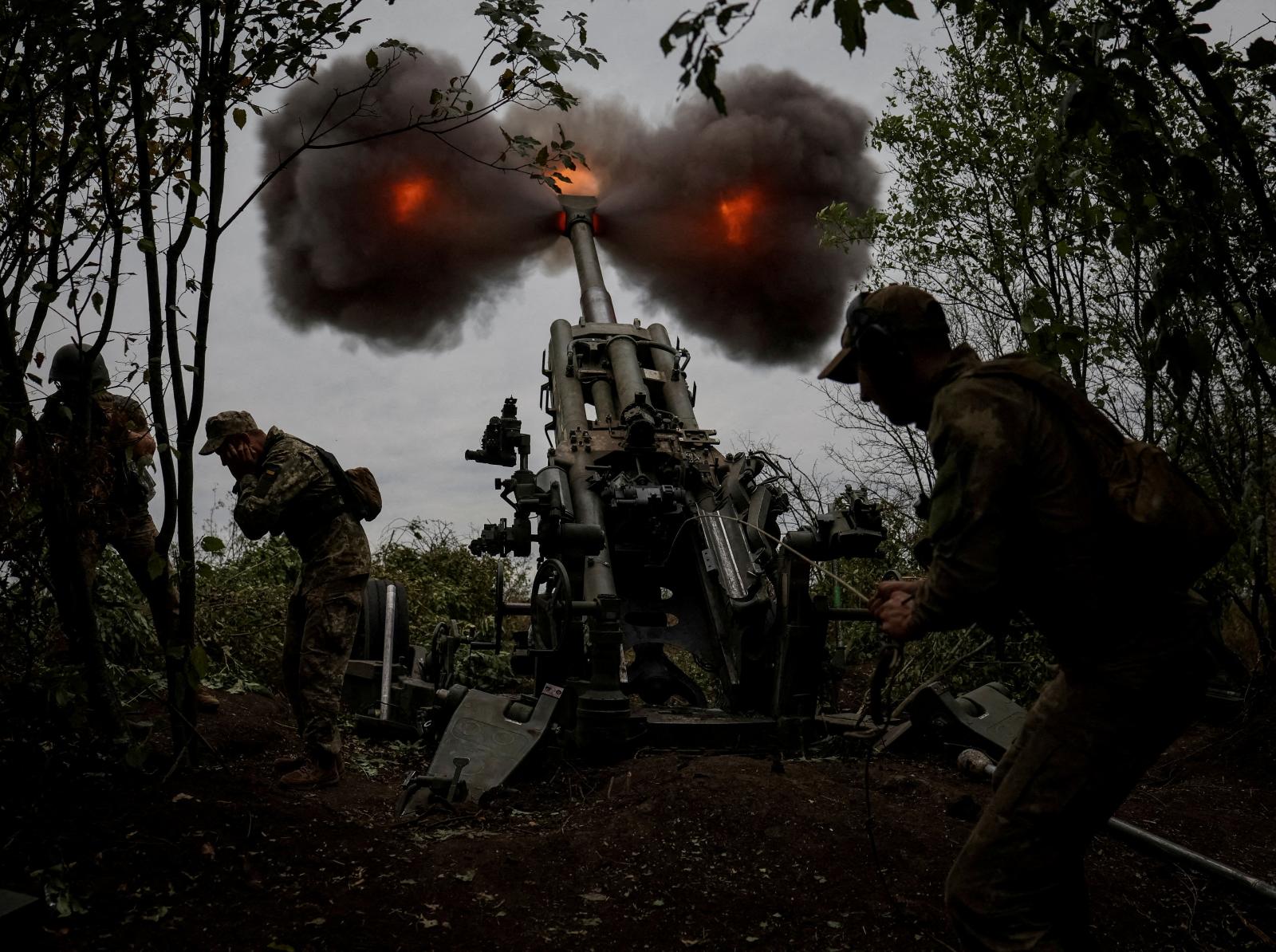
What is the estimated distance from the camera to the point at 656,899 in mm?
3986

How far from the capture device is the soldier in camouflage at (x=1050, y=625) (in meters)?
2.34

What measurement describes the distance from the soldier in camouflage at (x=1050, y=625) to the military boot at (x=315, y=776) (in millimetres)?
4162

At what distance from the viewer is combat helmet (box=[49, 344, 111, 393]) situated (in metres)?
4.19

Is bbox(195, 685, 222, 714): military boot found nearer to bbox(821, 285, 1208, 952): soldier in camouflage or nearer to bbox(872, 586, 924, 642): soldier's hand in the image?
bbox(872, 586, 924, 642): soldier's hand

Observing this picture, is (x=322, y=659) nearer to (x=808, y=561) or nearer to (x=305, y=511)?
(x=305, y=511)

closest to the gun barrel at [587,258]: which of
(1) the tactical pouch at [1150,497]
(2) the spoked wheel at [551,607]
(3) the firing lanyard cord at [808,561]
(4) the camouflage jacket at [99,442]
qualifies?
(3) the firing lanyard cord at [808,561]

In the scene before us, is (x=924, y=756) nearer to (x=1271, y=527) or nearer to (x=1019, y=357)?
(x=1271, y=527)

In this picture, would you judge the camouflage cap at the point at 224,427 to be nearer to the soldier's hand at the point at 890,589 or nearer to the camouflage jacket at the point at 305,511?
the camouflage jacket at the point at 305,511

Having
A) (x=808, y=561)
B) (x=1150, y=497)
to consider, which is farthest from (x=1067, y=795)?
(x=808, y=561)

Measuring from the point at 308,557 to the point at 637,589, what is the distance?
2738 millimetres

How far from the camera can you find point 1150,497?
232 centimetres

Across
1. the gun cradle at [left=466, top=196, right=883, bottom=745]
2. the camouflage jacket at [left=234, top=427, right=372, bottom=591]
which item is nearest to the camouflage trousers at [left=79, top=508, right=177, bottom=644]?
the camouflage jacket at [left=234, top=427, right=372, bottom=591]

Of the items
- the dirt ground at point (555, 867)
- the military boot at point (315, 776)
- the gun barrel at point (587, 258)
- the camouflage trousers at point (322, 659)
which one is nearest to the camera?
the dirt ground at point (555, 867)

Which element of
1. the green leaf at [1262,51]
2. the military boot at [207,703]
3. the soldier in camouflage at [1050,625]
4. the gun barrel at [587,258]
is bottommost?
the military boot at [207,703]
